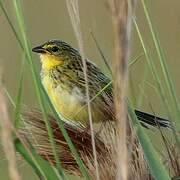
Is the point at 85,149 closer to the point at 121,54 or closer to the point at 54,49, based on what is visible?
the point at 121,54

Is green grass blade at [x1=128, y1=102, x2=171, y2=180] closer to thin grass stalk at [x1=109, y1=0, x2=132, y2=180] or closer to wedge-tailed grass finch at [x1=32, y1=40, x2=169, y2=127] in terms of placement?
thin grass stalk at [x1=109, y1=0, x2=132, y2=180]

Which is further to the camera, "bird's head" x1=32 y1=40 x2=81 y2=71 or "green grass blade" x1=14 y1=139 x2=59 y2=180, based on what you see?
"bird's head" x1=32 y1=40 x2=81 y2=71

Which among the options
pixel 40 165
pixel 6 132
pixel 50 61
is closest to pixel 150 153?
pixel 40 165

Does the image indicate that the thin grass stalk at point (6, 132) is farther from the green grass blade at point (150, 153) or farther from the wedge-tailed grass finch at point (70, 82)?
the wedge-tailed grass finch at point (70, 82)

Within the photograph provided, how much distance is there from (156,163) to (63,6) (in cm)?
391

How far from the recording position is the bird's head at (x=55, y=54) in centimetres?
389

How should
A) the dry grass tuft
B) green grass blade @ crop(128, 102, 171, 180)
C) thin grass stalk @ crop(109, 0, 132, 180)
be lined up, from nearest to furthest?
thin grass stalk @ crop(109, 0, 132, 180), green grass blade @ crop(128, 102, 171, 180), the dry grass tuft

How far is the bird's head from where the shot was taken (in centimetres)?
389

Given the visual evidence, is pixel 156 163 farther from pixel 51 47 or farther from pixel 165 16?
pixel 165 16

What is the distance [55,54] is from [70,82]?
0.38m

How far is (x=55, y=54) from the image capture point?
393 centimetres

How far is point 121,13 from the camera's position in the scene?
4.41 feet

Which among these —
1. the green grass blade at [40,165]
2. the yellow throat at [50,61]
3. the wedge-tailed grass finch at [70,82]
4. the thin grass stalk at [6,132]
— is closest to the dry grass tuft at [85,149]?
the green grass blade at [40,165]

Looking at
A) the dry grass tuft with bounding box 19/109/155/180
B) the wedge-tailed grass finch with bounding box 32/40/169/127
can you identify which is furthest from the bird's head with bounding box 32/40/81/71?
the dry grass tuft with bounding box 19/109/155/180
